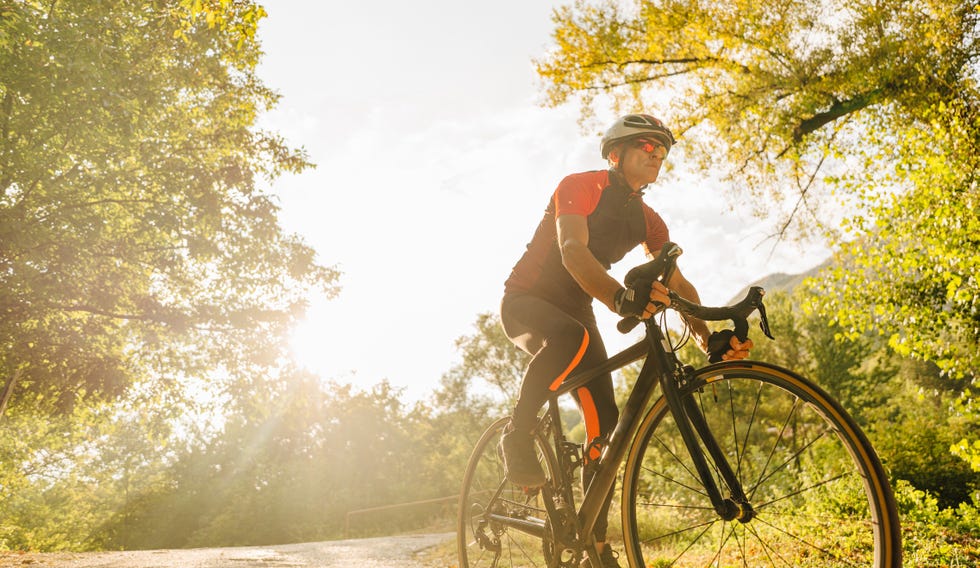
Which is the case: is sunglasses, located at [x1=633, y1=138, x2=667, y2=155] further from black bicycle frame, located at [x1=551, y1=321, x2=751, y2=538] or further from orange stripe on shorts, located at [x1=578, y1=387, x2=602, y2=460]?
orange stripe on shorts, located at [x1=578, y1=387, x2=602, y2=460]

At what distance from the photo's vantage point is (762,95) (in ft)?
34.2

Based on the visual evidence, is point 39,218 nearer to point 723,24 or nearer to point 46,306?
point 46,306

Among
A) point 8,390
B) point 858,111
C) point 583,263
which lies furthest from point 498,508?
point 8,390

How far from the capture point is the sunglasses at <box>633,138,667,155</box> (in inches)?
114

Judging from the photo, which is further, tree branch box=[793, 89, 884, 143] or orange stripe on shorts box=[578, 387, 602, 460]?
tree branch box=[793, 89, 884, 143]

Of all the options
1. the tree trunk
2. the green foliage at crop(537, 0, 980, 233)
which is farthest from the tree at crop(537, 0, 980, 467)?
the tree trunk

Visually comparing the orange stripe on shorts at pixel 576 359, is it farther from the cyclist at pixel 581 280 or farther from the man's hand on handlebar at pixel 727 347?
the man's hand on handlebar at pixel 727 347

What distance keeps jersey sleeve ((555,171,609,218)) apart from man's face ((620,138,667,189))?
19 cm

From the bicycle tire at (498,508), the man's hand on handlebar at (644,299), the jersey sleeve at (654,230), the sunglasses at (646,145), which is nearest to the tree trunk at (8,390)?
the bicycle tire at (498,508)

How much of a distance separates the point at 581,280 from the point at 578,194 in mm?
539

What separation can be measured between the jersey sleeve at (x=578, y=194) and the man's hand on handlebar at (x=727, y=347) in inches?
35.5

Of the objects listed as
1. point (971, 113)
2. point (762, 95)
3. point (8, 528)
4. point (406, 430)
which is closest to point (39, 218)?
point (762, 95)

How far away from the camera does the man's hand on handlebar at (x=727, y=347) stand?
2164 millimetres

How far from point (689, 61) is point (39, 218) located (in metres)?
13.3
